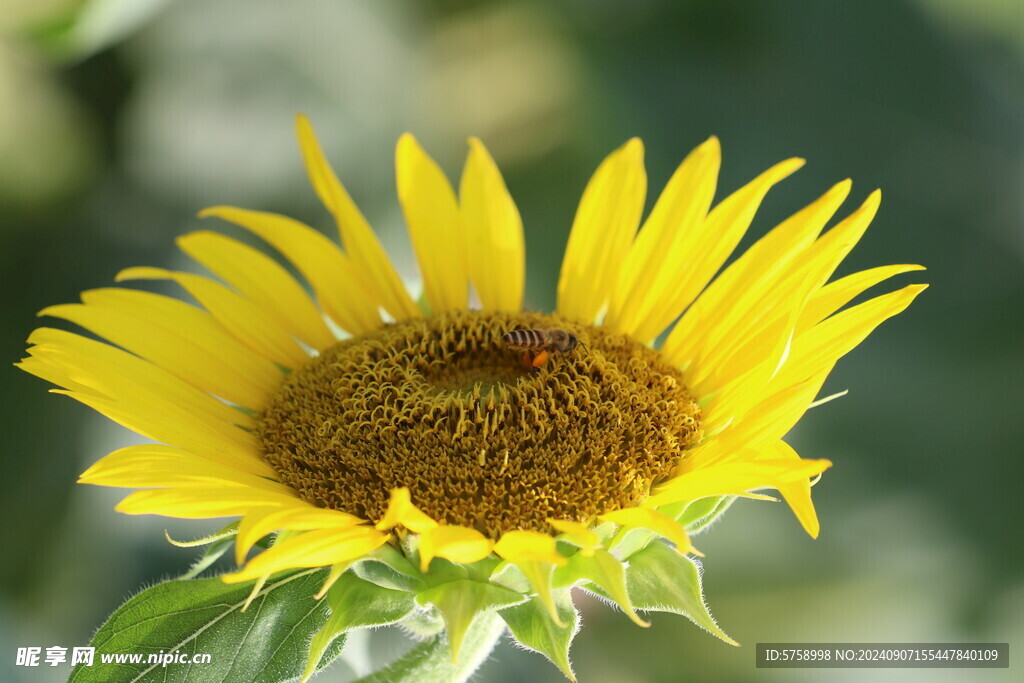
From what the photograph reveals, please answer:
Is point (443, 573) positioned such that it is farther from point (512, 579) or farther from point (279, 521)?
point (279, 521)

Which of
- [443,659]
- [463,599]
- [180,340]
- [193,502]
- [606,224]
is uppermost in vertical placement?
[606,224]

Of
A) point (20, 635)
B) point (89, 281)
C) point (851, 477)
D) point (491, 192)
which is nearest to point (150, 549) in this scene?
point (20, 635)

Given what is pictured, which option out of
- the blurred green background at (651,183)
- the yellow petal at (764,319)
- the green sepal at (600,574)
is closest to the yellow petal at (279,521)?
the green sepal at (600,574)

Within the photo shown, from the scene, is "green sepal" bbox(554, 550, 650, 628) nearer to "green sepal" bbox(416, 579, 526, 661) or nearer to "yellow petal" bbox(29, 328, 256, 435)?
"green sepal" bbox(416, 579, 526, 661)

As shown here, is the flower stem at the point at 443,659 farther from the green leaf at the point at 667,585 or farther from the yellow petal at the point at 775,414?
the yellow petal at the point at 775,414

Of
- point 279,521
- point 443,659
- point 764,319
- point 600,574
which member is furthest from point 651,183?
point 279,521

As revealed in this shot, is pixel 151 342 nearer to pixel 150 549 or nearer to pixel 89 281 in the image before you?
pixel 150 549

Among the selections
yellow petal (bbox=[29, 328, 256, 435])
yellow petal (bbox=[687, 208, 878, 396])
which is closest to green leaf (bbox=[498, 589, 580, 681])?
yellow petal (bbox=[687, 208, 878, 396])

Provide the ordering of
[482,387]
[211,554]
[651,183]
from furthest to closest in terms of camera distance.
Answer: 1. [651,183]
2. [482,387]
3. [211,554]
